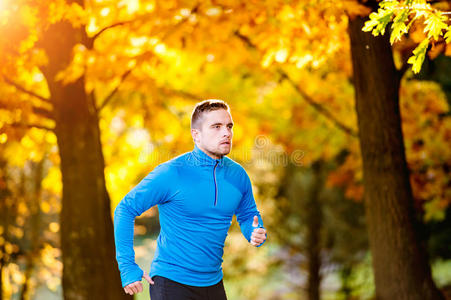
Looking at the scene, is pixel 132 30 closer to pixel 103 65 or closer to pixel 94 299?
pixel 103 65

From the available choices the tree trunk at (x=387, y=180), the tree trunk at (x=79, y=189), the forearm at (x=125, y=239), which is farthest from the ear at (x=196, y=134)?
the tree trunk at (x=79, y=189)

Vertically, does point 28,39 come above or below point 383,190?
above

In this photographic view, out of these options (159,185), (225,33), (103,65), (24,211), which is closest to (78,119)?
(103,65)

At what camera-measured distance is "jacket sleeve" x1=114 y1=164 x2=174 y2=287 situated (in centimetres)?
352

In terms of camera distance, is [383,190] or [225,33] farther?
[225,33]

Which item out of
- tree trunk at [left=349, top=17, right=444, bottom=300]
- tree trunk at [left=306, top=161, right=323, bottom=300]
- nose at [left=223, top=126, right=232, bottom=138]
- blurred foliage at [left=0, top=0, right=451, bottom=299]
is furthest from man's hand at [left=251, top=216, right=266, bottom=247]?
tree trunk at [left=306, top=161, right=323, bottom=300]

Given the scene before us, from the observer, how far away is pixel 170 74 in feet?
36.2

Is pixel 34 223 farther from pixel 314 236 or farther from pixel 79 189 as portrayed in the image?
pixel 314 236

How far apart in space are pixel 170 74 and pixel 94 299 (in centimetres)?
540

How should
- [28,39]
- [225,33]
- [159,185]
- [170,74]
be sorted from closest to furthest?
[159,185], [28,39], [225,33], [170,74]

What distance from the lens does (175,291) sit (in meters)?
3.61

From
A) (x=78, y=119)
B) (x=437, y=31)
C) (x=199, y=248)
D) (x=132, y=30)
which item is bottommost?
(x=199, y=248)

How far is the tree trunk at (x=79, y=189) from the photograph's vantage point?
6.97m

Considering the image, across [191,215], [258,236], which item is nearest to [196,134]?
[191,215]
